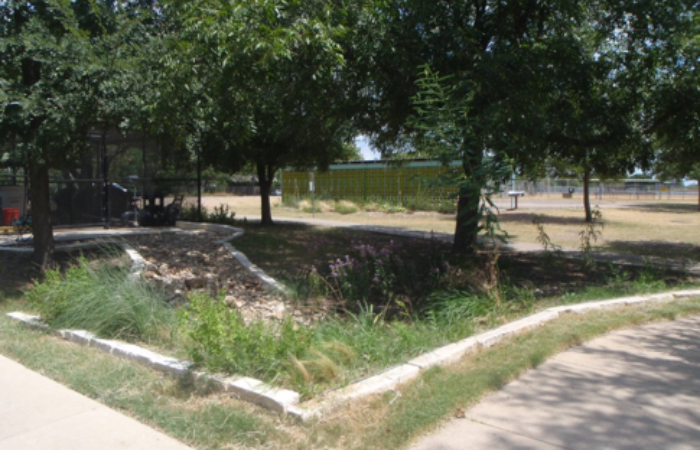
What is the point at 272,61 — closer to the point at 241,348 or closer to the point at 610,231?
the point at 241,348

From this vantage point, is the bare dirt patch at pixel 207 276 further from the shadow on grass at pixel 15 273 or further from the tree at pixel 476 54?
the tree at pixel 476 54

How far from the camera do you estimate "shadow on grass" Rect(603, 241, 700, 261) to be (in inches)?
561

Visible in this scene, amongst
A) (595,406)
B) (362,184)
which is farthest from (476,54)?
(362,184)

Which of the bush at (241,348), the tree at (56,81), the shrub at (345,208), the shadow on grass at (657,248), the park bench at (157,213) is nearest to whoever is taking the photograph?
the bush at (241,348)

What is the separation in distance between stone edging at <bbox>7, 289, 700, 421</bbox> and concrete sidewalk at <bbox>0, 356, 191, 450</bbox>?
26.9 inches

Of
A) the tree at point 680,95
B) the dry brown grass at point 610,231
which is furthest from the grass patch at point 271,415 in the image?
the dry brown grass at point 610,231

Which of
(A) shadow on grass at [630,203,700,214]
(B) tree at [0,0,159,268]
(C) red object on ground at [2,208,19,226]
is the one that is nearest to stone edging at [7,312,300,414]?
(B) tree at [0,0,159,268]

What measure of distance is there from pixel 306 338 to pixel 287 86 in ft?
21.6

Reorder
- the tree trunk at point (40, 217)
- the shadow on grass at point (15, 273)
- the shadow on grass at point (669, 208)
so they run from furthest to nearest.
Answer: the shadow on grass at point (669, 208)
the tree trunk at point (40, 217)
the shadow on grass at point (15, 273)

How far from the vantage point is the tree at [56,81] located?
858 cm

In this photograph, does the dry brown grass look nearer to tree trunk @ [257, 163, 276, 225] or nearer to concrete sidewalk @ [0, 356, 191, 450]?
tree trunk @ [257, 163, 276, 225]

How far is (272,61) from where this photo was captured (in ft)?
30.7

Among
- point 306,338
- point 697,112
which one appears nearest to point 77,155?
point 306,338

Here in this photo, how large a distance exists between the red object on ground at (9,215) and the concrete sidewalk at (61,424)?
38.0 ft
